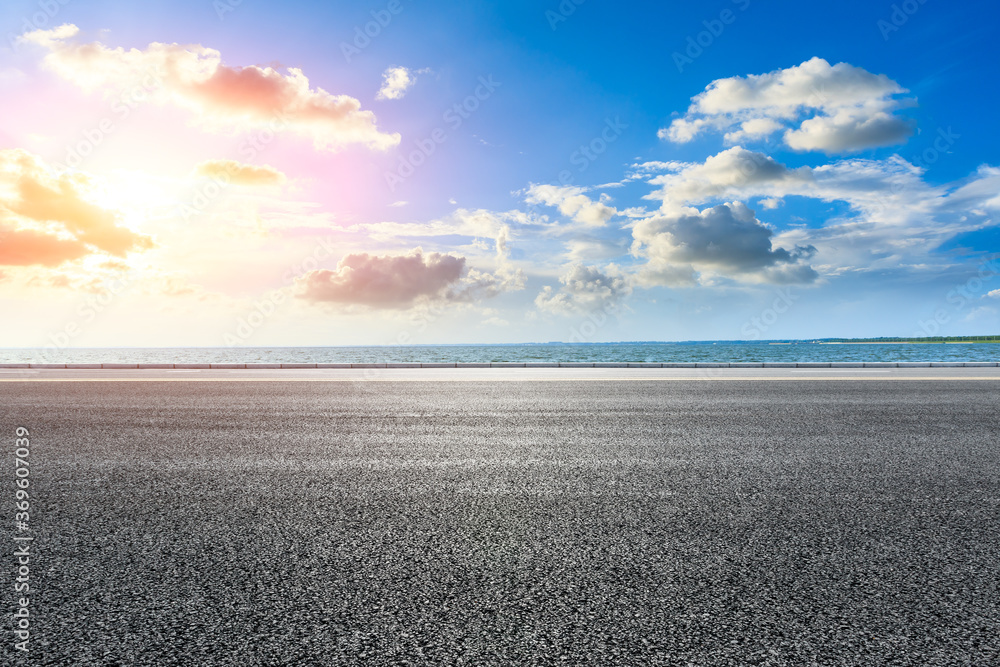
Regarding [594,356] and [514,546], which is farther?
[594,356]

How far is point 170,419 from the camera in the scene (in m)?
9.02

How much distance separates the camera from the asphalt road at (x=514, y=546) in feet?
7.80

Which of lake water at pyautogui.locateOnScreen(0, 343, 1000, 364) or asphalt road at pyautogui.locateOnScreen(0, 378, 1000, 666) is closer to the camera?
asphalt road at pyautogui.locateOnScreen(0, 378, 1000, 666)

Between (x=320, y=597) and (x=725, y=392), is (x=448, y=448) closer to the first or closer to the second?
(x=320, y=597)

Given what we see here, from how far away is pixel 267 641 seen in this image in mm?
2377

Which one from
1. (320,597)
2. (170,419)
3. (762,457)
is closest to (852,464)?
(762,457)

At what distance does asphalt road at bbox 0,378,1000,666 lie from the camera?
2.38 metres

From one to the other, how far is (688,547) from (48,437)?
8121 mm

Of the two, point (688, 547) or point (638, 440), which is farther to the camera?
point (638, 440)

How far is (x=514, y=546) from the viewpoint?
136 inches

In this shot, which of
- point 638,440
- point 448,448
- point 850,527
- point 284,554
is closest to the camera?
point 284,554

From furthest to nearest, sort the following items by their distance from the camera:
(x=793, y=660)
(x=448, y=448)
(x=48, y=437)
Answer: (x=48, y=437), (x=448, y=448), (x=793, y=660)

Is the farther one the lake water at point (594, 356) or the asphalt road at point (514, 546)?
the lake water at point (594, 356)

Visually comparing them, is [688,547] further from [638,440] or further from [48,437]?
[48,437]
